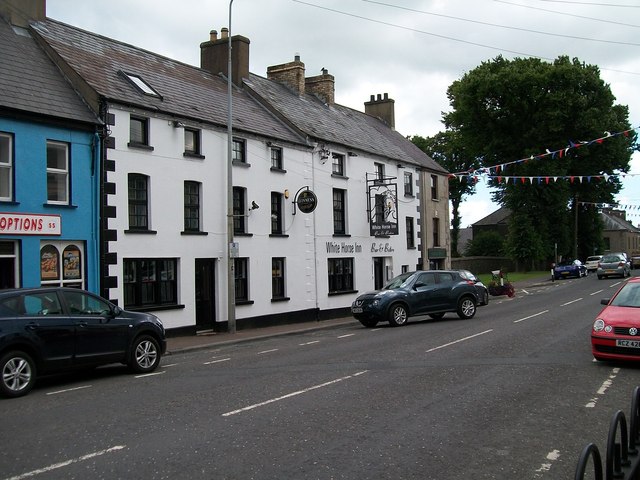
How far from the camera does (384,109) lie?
133 ft

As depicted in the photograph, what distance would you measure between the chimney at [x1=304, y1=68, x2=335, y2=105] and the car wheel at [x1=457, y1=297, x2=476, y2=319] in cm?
1544

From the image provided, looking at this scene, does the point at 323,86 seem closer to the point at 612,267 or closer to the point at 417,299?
the point at 417,299

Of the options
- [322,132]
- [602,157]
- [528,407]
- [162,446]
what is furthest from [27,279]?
[602,157]

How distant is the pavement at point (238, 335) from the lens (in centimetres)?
1700

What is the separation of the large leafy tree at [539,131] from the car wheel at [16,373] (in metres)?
42.0

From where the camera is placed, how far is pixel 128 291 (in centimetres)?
1822

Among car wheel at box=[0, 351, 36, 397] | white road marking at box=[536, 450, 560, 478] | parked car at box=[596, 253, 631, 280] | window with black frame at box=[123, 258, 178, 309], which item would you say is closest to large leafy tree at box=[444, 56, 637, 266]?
parked car at box=[596, 253, 631, 280]

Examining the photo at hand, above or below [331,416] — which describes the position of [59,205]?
above

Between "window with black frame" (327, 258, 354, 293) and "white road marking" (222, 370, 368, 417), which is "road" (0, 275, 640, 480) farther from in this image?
"window with black frame" (327, 258, 354, 293)

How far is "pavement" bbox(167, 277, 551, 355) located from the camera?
17002 millimetres

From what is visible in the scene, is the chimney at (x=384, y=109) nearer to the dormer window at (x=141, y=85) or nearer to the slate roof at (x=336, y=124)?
the slate roof at (x=336, y=124)

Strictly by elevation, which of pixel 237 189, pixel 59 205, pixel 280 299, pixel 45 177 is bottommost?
pixel 280 299

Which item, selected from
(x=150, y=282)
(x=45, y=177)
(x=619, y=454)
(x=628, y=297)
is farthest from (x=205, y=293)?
(x=619, y=454)

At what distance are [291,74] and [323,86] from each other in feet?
7.84
